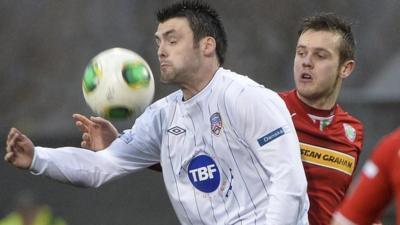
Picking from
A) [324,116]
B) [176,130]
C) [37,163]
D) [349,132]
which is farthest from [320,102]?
[37,163]

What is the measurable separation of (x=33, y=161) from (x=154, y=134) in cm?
55

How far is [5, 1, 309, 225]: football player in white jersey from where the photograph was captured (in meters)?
3.94

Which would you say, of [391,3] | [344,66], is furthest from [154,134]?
[391,3]

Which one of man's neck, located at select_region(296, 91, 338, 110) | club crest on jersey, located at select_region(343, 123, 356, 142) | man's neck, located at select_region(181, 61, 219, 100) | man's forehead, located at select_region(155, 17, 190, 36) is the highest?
man's forehead, located at select_region(155, 17, 190, 36)

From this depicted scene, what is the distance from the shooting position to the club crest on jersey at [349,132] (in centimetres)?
459

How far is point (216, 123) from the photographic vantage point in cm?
413

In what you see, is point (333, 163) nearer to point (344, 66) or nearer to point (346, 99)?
point (344, 66)

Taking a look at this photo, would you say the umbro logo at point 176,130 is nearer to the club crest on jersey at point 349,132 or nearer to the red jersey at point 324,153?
the red jersey at point 324,153

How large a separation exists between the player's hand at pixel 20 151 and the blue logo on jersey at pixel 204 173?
679 mm

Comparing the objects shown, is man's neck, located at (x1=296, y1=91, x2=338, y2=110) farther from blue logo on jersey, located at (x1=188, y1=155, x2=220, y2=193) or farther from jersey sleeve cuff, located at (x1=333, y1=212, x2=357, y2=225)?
Answer: jersey sleeve cuff, located at (x1=333, y1=212, x2=357, y2=225)

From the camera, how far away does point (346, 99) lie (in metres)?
5.86

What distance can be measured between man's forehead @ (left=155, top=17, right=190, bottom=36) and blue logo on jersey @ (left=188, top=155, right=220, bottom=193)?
1.81ft

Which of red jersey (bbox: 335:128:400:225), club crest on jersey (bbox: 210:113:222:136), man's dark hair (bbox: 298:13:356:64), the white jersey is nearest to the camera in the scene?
red jersey (bbox: 335:128:400:225)

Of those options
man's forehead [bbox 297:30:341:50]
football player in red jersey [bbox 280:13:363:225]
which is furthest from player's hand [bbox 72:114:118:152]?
man's forehead [bbox 297:30:341:50]
